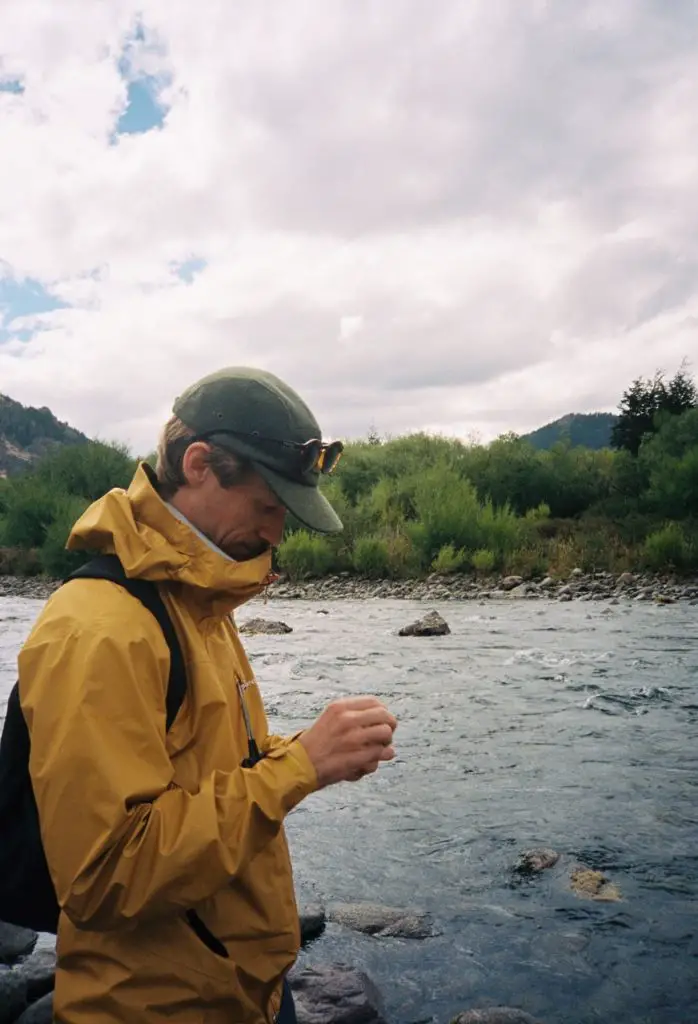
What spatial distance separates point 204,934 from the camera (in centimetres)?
192

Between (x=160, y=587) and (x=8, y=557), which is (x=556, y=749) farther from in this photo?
(x=8, y=557)

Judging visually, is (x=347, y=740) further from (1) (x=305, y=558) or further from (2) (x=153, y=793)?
(1) (x=305, y=558)

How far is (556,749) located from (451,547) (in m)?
13.6

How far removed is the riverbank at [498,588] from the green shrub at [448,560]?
0.70 ft

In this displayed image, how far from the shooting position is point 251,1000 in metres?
2.01

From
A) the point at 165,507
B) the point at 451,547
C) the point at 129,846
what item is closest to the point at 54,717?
the point at 129,846

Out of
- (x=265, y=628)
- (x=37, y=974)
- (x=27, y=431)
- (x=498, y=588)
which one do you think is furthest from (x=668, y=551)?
→ (x=27, y=431)

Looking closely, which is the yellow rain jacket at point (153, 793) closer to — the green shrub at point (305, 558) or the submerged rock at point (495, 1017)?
the submerged rock at point (495, 1017)

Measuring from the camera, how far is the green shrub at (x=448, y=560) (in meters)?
20.3

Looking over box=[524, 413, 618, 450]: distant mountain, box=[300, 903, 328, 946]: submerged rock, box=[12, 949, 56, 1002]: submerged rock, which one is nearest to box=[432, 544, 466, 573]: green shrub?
box=[300, 903, 328, 946]: submerged rock

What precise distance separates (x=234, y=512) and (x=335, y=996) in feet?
7.27

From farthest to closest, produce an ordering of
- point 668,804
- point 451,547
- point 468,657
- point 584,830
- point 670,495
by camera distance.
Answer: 1. point 670,495
2. point 451,547
3. point 468,657
4. point 668,804
5. point 584,830

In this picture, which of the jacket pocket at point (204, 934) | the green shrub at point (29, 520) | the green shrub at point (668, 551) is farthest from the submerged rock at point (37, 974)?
the green shrub at point (29, 520)

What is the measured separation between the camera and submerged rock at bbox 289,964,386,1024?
3238 mm
